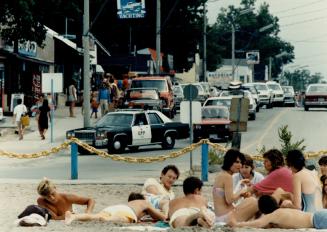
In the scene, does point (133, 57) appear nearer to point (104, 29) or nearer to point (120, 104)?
point (104, 29)

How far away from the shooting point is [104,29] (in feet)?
302

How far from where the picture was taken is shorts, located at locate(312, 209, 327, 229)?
13172mm

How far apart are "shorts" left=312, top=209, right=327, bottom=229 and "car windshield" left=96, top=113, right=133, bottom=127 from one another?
63.1ft

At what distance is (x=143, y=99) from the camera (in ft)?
152

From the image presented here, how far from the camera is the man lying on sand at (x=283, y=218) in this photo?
13.3 meters

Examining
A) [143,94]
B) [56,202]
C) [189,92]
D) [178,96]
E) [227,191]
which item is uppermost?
[189,92]

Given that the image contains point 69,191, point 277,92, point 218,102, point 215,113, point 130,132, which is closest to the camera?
point 69,191

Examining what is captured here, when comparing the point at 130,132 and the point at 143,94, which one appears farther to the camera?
the point at 143,94

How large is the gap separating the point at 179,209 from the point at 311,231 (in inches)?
78.7

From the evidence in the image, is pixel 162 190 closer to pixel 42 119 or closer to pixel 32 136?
pixel 42 119

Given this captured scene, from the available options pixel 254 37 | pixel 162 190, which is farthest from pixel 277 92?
pixel 254 37

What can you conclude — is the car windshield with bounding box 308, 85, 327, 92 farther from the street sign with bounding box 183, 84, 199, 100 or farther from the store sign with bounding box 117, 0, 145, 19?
the street sign with bounding box 183, 84, 199, 100

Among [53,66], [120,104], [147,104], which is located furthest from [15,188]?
[53,66]

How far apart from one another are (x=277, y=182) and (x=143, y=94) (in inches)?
1278
